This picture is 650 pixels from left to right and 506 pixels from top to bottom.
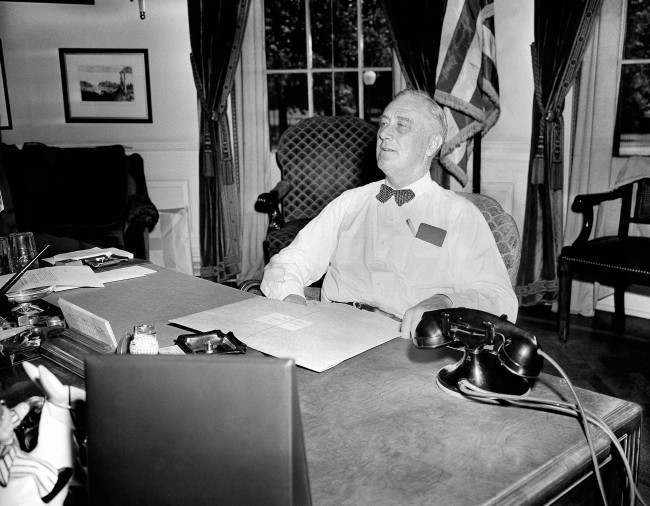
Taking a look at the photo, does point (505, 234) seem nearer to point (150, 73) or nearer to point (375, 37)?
point (375, 37)

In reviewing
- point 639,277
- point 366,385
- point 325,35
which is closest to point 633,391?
point 639,277

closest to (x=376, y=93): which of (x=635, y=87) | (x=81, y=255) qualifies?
(x=635, y=87)

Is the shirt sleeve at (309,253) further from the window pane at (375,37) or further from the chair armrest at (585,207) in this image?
the window pane at (375,37)

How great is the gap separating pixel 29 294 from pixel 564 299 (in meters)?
2.95

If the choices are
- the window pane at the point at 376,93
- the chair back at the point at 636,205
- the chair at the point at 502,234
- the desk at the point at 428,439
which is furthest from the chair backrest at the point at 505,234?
the window pane at the point at 376,93

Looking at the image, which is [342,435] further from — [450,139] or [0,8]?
[0,8]

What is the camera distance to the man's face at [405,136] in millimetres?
2039

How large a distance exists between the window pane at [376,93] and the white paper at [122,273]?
3.14m

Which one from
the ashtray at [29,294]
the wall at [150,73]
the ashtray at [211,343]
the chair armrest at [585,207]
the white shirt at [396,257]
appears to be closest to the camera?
the ashtray at [211,343]

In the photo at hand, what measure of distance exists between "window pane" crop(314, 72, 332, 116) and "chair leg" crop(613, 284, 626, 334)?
259 cm

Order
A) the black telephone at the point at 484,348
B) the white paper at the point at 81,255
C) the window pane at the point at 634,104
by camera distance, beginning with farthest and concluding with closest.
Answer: the window pane at the point at 634,104
the white paper at the point at 81,255
the black telephone at the point at 484,348

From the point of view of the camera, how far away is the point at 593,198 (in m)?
3.52

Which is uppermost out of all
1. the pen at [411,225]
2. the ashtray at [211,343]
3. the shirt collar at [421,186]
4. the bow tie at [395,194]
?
the shirt collar at [421,186]

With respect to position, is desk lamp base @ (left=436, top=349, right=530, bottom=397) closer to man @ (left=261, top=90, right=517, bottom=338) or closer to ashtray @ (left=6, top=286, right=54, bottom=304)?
man @ (left=261, top=90, right=517, bottom=338)
